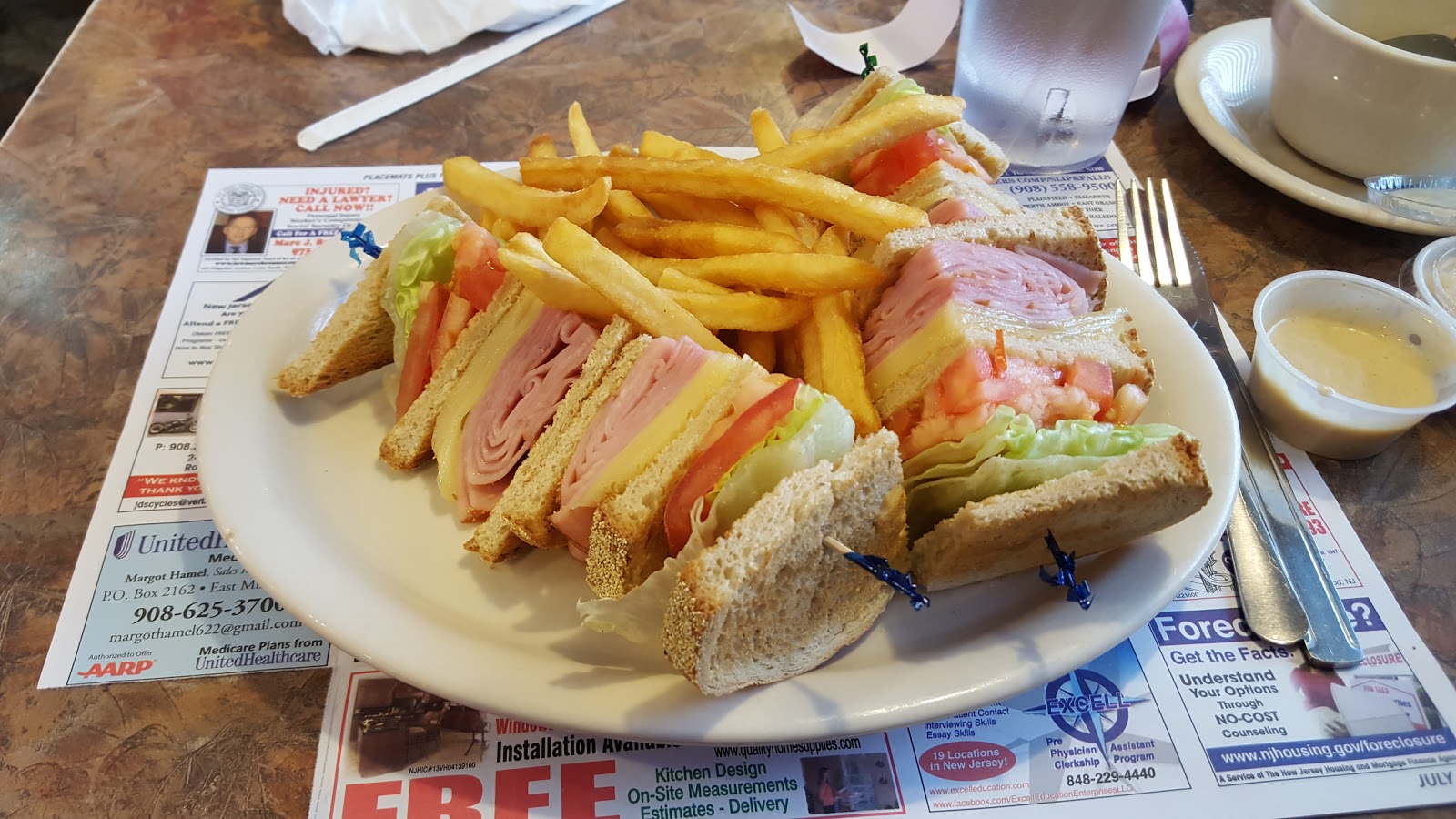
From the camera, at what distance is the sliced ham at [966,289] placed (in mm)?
1692

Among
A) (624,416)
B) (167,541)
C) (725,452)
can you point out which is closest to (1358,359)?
(725,452)

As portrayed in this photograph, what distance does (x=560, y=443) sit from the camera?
1.72 meters

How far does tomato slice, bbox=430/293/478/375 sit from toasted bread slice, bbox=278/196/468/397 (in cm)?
14

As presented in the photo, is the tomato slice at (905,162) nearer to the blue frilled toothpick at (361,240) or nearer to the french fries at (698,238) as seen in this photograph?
the french fries at (698,238)

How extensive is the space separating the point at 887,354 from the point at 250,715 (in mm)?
1455

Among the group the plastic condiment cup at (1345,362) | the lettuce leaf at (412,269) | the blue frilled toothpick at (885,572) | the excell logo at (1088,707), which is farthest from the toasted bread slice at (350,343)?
the plastic condiment cup at (1345,362)

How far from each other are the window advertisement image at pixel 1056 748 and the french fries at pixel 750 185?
102 cm

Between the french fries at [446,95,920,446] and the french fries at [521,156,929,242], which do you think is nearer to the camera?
the french fries at [446,95,920,446]

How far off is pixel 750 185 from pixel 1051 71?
1.38 meters

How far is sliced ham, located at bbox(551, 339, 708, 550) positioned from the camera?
162 cm

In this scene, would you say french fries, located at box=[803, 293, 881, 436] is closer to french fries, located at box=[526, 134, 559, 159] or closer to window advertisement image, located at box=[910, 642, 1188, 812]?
window advertisement image, located at box=[910, 642, 1188, 812]

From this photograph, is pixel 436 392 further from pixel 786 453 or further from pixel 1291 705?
pixel 1291 705

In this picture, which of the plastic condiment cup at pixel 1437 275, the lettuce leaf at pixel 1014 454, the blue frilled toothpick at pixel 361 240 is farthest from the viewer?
the plastic condiment cup at pixel 1437 275

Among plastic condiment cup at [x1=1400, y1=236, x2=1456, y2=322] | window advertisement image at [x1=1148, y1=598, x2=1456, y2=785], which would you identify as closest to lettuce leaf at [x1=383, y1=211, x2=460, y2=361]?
window advertisement image at [x1=1148, y1=598, x2=1456, y2=785]
